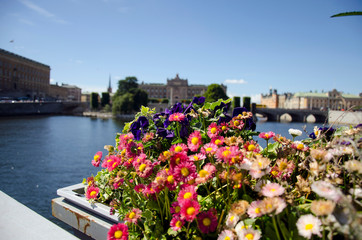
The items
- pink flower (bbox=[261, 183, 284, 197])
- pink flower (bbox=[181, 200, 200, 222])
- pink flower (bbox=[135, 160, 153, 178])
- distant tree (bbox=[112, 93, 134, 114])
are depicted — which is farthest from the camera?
distant tree (bbox=[112, 93, 134, 114])

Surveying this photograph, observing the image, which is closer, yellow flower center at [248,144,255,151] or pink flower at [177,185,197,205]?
pink flower at [177,185,197,205]

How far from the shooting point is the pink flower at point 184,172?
1.21m

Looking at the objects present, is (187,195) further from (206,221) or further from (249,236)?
(249,236)

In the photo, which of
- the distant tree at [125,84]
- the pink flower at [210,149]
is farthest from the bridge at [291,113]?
the pink flower at [210,149]

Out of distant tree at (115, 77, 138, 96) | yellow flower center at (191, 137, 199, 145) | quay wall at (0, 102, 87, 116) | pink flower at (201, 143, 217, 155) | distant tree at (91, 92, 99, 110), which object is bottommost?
quay wall at (0, 102, 87, 116)

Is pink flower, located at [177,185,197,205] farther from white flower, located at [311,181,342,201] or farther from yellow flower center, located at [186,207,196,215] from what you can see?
white flower, located at [311,181,342,201]

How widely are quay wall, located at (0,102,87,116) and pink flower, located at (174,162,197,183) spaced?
5173 centimetres

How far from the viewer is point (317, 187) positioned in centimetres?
88

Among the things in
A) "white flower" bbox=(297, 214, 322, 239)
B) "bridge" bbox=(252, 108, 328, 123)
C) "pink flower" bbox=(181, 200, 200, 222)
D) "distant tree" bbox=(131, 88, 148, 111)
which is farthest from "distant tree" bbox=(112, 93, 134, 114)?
"white flower" bbox=(297, 214, 322, 239)

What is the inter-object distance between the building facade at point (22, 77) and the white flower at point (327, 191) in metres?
66.8

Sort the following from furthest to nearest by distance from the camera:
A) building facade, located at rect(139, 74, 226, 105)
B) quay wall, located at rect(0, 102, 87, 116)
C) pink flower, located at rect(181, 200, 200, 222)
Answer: building facade, located at rect(139, 74, 226, 105) < quay wall, located at rect(0, 102, 87, 116) < pink flower, located at rect(181, 200, 200, 222)

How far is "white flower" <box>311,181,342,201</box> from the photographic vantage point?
83 cm

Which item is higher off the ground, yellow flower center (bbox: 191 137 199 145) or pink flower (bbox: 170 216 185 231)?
yellow flower center (bbox: 191 137 199 145)

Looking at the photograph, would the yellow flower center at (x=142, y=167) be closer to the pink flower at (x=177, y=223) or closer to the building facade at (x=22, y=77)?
the pink flower at (x=177, y=223)
